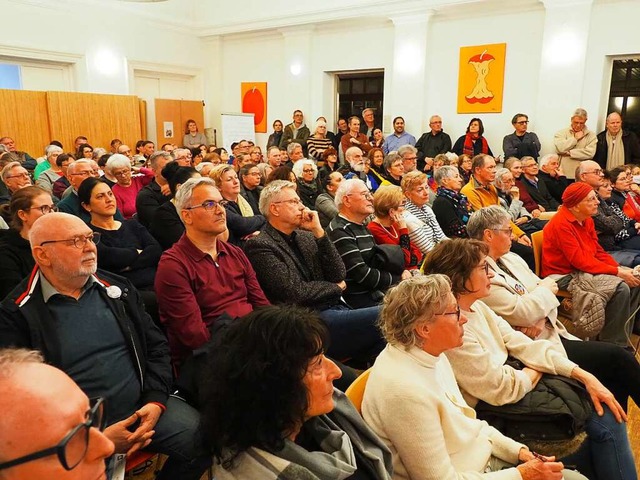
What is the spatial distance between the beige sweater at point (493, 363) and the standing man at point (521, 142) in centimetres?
577

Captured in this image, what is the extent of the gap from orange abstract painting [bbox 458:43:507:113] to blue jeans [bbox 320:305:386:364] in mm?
6625

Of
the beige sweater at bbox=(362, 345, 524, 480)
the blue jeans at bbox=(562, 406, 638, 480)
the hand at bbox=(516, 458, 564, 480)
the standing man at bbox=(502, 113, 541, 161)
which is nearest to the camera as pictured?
the beige sweater at bbox=(362, 345, 524, 480)

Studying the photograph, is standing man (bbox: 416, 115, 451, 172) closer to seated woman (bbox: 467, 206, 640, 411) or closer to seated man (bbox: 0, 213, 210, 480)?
seated woman (bbox: 467, 206, 640, 411)

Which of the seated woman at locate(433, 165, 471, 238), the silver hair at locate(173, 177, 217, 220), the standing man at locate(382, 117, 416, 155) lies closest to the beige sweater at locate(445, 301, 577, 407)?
the silver hair at locate(173, 177, 217, 220)

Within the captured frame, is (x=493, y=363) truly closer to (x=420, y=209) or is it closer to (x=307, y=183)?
Answer: (x=420, y=209)

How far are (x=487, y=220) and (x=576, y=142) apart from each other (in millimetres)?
5315

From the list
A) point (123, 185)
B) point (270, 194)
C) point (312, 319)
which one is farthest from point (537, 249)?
point (123, 185)

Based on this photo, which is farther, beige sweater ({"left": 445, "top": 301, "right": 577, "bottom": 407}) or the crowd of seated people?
beige sweater ({"left": 445, "top": 301, "right": 577, "bottom": 407})

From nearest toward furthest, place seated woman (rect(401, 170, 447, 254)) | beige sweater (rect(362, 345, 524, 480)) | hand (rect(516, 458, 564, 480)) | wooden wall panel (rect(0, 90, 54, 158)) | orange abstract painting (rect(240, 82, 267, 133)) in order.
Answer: beige sweater (rect(362, 345, 524, 480)), hand (rect(516, 458, 564, 480)), seated woman (rect(401, 170, 447, 254)), wooden wall panel (rect(0, 90, 54, 158)), orange abstract painting (rect(240, 82, 267, 133))

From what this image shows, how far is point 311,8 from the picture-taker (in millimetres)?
9203

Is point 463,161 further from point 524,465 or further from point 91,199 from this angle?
point 524,465

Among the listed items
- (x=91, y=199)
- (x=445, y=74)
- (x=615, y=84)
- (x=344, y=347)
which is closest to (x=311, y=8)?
(x=445, y=74)

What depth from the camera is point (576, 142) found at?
702cm

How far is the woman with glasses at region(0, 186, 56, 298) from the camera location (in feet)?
7.42
